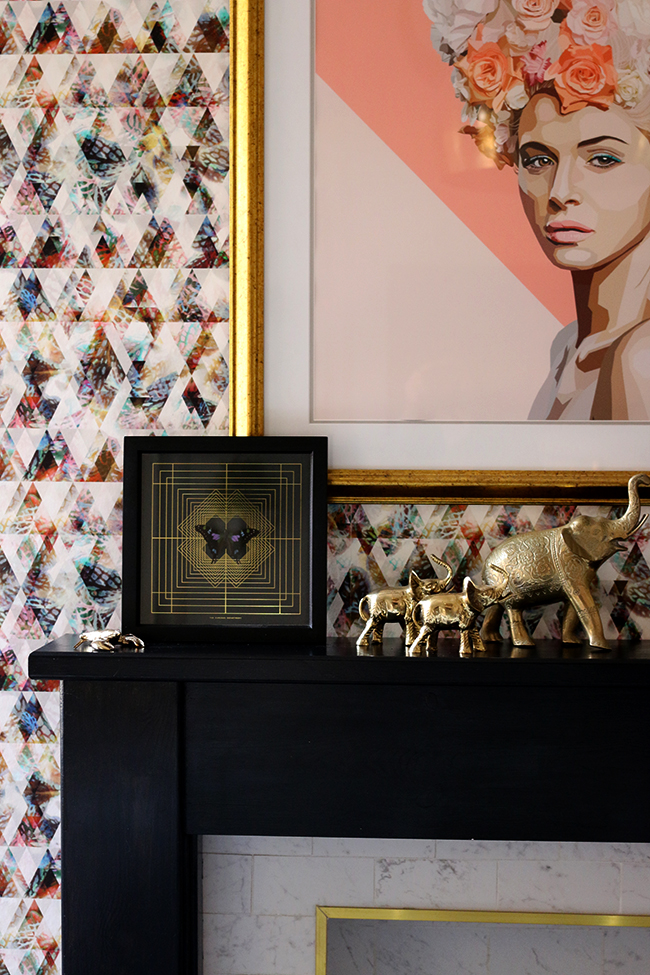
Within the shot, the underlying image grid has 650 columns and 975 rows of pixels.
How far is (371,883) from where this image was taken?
129 centimetres

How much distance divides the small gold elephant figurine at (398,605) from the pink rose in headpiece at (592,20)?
3.20 ft

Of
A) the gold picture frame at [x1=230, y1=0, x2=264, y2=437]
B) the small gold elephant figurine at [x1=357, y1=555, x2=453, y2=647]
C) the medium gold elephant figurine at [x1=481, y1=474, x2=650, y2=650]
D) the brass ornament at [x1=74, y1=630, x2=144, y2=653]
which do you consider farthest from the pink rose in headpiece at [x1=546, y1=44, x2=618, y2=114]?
the brass ornament at [x1=74, y1=630, x2=144, y2=653]

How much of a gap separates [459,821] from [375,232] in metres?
1.00

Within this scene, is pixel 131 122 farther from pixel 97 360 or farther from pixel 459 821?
pixel 459 821

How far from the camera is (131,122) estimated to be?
1304mm

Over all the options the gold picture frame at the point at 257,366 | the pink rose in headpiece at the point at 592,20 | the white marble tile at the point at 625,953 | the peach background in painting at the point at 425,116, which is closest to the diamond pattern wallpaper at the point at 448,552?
the gold picture frame at the point at 257,366

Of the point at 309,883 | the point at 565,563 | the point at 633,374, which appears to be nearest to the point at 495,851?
the point at 309,883

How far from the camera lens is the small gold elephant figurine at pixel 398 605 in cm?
113

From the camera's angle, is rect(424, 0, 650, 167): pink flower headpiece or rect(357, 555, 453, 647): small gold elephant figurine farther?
rect(424, 0, 650, 167): pink flower headpiece

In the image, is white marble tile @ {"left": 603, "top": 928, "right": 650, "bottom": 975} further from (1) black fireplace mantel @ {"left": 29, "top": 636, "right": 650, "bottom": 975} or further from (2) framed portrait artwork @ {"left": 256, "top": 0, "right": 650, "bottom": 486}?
(2) framed portrait artwork @ {"left": 256, "top": 0, "right": 650, "bottom": 486}

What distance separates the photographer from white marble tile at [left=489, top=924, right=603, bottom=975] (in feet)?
4.37

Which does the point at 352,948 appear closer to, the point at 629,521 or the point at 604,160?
the point at 629,521

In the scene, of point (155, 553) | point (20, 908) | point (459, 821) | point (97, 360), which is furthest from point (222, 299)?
point (20, 908)

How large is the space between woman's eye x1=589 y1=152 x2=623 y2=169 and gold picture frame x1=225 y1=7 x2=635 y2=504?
552mm
